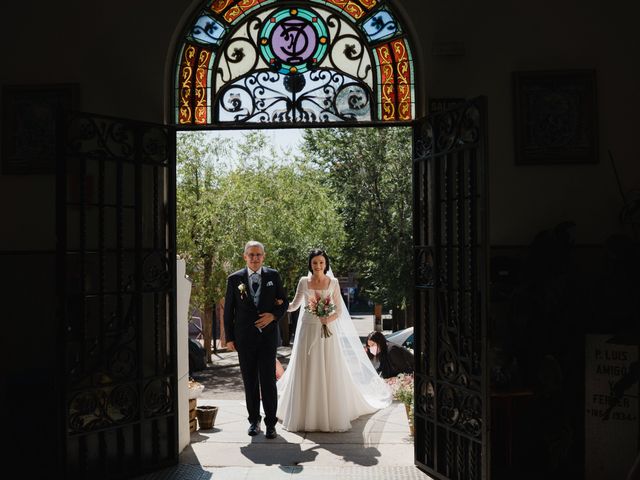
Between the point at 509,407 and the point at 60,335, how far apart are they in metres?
3.07

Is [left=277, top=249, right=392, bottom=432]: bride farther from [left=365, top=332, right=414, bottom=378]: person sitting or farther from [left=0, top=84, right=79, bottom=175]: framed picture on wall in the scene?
[left=365, top=332, right=414, bottom=378]: person sitting

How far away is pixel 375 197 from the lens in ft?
58.6

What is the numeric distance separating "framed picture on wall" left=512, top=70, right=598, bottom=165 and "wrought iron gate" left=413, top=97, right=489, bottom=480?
58 centimetres

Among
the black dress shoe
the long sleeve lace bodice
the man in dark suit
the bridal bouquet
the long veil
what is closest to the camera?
the man in dark suit

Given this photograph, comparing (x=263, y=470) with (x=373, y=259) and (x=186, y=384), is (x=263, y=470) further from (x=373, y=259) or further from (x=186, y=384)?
(x=373, y=259)

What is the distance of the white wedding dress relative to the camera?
254 inches

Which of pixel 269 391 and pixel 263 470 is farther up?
pixel 269 391

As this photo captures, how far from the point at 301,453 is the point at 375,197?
12.7m

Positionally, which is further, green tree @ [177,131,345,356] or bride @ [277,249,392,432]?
green tree @ [177,131,345,356]

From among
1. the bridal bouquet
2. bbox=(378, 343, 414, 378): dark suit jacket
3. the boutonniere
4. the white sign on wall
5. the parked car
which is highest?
the boutonniere

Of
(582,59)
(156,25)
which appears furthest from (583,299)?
(156,25)

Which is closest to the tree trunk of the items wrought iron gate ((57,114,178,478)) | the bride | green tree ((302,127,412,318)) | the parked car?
the parked car

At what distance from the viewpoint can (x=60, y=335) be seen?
4.35m

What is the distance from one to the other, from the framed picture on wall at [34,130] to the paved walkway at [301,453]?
257 cm
